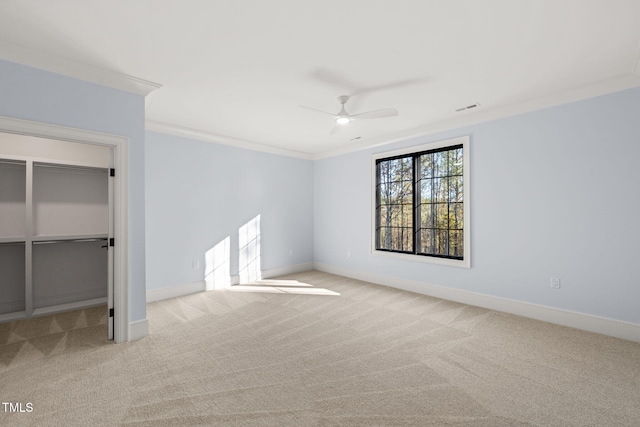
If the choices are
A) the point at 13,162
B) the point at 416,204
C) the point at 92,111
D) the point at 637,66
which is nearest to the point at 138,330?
the point at 92,111

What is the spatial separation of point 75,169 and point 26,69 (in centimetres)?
204

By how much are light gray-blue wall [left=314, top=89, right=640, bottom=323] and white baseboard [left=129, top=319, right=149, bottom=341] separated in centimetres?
395

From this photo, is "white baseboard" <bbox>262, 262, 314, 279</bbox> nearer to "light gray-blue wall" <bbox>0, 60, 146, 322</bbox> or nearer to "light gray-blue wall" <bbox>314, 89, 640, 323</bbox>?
"light gray-blue wall" <bbox>314, 89, 640, 323</bbox>

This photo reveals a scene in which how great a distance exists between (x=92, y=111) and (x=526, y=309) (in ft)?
17.7

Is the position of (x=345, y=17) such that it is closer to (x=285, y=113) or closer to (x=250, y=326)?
(x=285, y=113)

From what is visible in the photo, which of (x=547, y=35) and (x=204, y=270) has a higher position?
(x=547, y=35)

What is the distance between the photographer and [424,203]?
4926mm

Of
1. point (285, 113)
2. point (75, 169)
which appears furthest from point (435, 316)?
point (75, 169)

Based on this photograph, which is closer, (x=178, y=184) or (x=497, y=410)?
(x=497, y=410)

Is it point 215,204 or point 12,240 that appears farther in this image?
point 215,204

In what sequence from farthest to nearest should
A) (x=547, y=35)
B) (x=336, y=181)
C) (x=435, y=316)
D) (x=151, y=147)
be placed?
1. (x=336, y=181)
2. (x=151, y=147)
3. (x=435, y=316)
4. (x=547, y=35)

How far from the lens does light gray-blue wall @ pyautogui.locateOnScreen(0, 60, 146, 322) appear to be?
253cm

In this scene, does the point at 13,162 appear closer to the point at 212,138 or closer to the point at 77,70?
the point at 77,70

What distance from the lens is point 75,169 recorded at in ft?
13.9
